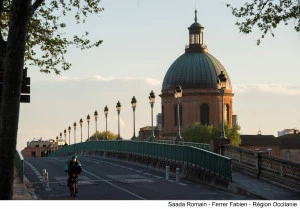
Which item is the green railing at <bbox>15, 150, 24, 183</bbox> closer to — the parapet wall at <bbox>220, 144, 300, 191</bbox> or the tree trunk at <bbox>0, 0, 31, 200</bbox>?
the parapet wall at <bbox>220, 144, 300, 191</bbox>

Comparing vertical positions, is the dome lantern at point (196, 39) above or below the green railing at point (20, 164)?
above

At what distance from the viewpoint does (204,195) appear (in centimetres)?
2959

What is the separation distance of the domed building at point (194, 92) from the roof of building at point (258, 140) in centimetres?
2429

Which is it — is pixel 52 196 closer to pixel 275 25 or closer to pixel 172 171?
pixel 275 25

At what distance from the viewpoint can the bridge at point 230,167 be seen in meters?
29.3

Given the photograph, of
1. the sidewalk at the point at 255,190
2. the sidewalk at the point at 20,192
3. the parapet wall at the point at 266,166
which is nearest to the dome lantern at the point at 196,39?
the parapet wall at the point at 266,166

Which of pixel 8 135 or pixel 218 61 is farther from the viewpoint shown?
pixel 218 61

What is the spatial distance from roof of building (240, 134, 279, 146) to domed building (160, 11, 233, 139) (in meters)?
24.3

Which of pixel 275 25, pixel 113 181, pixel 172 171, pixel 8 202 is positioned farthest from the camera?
pixel 172 171

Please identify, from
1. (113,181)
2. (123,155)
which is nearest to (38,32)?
(113,181)

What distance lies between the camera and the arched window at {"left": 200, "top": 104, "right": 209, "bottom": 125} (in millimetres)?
136000

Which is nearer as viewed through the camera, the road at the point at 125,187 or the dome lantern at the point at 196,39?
the road at the point at 125,187

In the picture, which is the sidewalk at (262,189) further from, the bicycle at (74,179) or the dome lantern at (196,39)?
the dome lantern at (196,39)

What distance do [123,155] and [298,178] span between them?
113 ft
